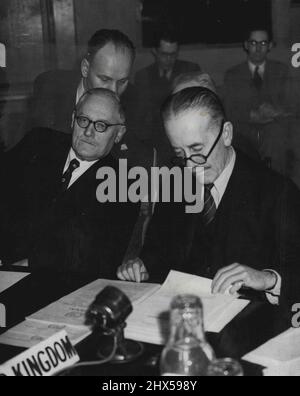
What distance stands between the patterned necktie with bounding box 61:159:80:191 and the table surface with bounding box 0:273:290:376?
629 millimetres

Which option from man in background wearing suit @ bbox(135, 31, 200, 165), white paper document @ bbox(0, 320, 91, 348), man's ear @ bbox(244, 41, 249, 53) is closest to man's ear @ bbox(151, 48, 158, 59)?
man in background wearing suit @ bbox(135, 31, 200, 165)

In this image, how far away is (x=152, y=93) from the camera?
3.71 m

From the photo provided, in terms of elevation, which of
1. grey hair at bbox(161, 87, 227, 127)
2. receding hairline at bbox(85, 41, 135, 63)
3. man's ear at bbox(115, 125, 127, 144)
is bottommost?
man's ear at bbox(115, 125, 127, 144)

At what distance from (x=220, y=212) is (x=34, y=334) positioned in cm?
83

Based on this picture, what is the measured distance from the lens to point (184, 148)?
1.93m

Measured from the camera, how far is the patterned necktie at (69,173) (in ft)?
7.79

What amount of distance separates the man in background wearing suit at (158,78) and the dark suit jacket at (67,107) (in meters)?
0.24

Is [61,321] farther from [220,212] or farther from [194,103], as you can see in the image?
[194,103]

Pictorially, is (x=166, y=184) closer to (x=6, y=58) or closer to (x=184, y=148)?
(x=184, y=148)

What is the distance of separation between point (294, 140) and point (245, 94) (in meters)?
0.49

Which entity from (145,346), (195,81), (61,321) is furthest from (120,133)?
(145,346)

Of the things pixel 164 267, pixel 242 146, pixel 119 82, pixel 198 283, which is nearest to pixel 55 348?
pixel 198 283

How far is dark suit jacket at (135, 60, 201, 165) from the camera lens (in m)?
3.46

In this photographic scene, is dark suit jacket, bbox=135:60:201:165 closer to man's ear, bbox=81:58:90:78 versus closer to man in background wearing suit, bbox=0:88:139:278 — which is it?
man's ear, bbox=81:58:90:78
